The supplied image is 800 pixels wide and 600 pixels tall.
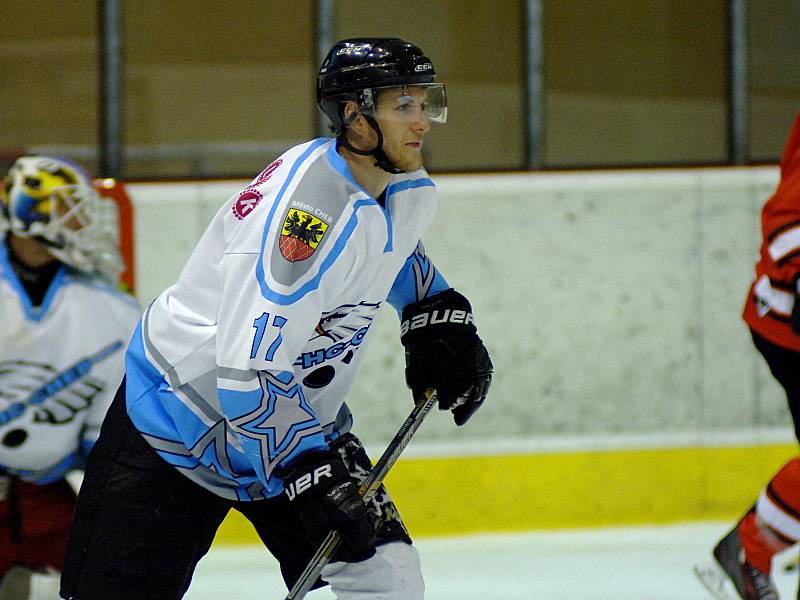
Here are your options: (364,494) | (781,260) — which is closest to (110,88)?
(781,260)

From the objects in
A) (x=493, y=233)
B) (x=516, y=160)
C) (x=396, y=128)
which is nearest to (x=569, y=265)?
(x=493, y=233)

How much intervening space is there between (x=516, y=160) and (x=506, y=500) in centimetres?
112

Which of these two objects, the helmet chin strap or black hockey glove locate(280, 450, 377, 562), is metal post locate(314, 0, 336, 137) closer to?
the helmet chin strap

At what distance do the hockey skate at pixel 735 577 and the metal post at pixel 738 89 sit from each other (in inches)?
71.2

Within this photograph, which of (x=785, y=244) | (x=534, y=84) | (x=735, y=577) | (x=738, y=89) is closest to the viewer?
(x=785, y=244)

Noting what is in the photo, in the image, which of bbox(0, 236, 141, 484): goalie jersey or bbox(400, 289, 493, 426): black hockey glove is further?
bbox(0, 236, 141, 484): goalie jersey

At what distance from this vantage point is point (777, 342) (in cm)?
277

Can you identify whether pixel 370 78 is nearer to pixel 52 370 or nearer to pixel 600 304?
pixel 52 370

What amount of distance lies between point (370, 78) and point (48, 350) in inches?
37.3

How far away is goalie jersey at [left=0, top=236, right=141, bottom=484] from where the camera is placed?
2.52 metres

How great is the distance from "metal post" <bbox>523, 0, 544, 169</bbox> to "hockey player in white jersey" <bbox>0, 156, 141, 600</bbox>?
77.4 inches

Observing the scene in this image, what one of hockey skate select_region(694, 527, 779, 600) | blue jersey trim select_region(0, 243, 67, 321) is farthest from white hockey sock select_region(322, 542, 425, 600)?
hockey skate select_region(694, 527, 779, 600)

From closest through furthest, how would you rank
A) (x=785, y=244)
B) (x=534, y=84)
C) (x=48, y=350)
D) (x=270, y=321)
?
(x=270, y=321)
(x=48, y=350)
(x=785, y=244)
(x=534, y=84)

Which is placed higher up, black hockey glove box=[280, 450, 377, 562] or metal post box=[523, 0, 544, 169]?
metal post box=[523, 0, 544, 169]
